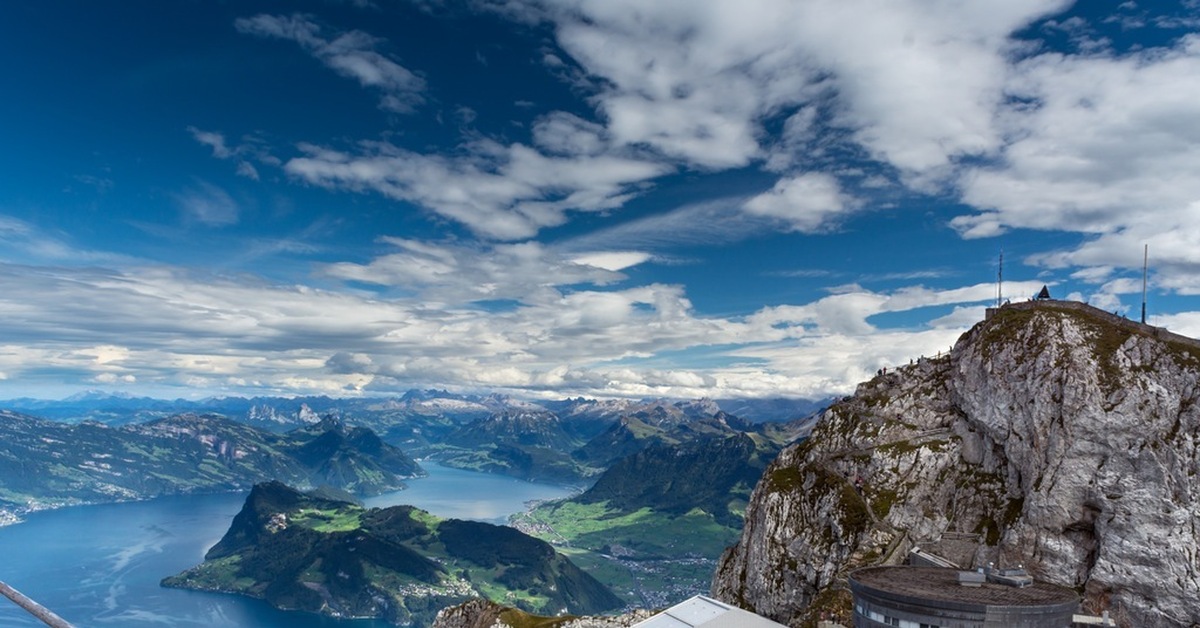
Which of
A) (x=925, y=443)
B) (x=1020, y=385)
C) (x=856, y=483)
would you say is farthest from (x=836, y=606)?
(x=1020, y=385)

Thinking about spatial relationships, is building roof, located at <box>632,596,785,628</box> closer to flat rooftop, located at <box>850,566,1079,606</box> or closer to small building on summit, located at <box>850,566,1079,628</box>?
flat rooftop, located at <box>850,566,1079,606</box>

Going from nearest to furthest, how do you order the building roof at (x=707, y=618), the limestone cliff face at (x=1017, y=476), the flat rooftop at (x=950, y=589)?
the flat rooftop at (x=950, y=589), the building roof at (x=707, y=618), the limestone cliff face at (x=1017, y=476)

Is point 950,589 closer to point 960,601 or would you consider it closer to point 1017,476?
point 960,601

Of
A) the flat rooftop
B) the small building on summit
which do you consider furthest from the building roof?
the small building on summit

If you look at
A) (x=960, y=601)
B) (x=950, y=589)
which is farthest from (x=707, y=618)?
(x=960, y=601)

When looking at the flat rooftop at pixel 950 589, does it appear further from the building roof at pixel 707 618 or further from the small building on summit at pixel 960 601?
the building roof at pixel 707 618

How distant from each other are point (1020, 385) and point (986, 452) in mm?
13630

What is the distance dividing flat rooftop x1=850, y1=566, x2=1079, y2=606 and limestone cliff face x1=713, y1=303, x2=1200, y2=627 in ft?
49.0

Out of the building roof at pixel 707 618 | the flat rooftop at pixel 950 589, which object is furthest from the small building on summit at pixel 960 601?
the building roof at pixel 707 618

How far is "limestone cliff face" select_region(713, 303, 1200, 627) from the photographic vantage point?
287ft

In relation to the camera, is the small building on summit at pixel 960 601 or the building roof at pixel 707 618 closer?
the small building on summit at pixel 960 601

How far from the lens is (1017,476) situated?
105 meters

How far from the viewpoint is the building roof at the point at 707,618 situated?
86.4 m

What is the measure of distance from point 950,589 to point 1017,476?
138 feet
